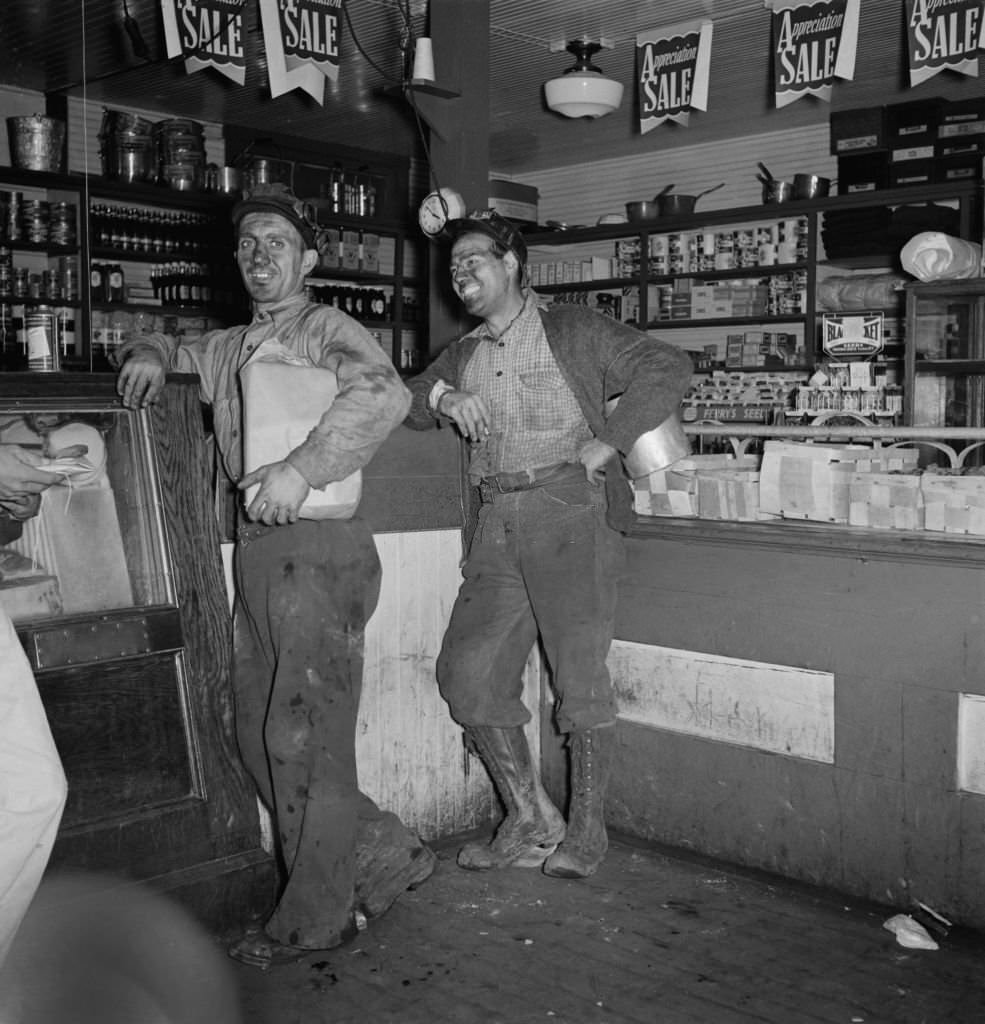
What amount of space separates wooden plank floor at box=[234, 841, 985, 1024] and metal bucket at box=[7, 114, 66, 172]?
6.01m

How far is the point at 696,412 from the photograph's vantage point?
8.84 metres

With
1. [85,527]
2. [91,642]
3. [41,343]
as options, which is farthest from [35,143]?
[91,642]

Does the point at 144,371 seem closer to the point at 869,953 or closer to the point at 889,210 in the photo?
the point at 869,953

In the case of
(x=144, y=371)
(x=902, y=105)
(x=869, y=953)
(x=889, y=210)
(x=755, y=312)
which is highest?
(x=902, y=105)

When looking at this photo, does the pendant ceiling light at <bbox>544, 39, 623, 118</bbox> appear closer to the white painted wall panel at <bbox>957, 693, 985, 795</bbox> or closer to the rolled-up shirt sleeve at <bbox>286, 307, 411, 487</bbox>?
the rolled-up shirt sleeve at <bbox>286, 307, 411, 487</bbox>

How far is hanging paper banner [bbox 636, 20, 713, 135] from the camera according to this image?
6.30 metres

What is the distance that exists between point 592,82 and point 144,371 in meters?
4.57

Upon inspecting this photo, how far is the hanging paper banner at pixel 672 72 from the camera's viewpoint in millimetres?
6305

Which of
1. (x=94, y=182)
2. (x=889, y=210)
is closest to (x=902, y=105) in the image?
(x=889, y=210)

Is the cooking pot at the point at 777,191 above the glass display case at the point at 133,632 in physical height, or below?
above

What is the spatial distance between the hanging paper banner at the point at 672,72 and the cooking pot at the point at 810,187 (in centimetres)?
249

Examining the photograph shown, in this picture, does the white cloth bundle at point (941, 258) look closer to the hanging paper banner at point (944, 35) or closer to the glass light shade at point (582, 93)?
the hanging paper banner at point (944, 35)

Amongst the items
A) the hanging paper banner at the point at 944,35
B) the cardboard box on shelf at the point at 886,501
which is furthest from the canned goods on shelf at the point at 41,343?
the hanging paper banner at the point at 944,35

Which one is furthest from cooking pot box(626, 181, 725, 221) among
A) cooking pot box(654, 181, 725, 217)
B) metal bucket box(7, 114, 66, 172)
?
metal bucket box(7, 114, 66, 172)
